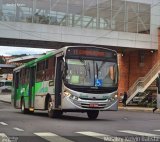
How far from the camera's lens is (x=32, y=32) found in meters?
45.9

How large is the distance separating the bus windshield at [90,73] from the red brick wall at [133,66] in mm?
31123

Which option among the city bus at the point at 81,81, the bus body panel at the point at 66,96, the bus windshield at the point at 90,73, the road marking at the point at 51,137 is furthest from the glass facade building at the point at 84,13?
the road marking at the point at 51,137

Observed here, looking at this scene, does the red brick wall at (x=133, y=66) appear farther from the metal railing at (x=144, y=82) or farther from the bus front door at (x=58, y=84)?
the bus front door at (x=58, y=84)

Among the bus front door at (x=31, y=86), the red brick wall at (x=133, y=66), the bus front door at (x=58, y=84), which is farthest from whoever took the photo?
the red brick wall at (x=133, y=66)

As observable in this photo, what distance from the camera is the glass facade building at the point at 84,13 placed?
46219 mm

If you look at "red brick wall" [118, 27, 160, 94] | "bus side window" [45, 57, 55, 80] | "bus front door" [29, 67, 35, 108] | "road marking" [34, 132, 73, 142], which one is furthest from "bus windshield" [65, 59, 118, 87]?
"red brick wall" [118, 27, 160, 94]

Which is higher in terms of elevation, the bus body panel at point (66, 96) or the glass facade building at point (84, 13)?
the glass facade building at point (84, 13)

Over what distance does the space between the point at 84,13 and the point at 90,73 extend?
27.9m

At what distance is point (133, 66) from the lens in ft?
186

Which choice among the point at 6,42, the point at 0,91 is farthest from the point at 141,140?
the point at 0,91

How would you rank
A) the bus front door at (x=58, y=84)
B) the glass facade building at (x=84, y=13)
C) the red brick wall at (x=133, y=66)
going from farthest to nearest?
the red brick wall at (x=133, y=66)
the glass facade building at (x=84, y=13)
the bus front door at (x=58, y=84)

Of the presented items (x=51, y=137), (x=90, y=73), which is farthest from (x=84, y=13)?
(x=51, y=137)

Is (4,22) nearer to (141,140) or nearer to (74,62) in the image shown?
(74,62)

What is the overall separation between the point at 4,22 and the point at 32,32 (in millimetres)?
2966
